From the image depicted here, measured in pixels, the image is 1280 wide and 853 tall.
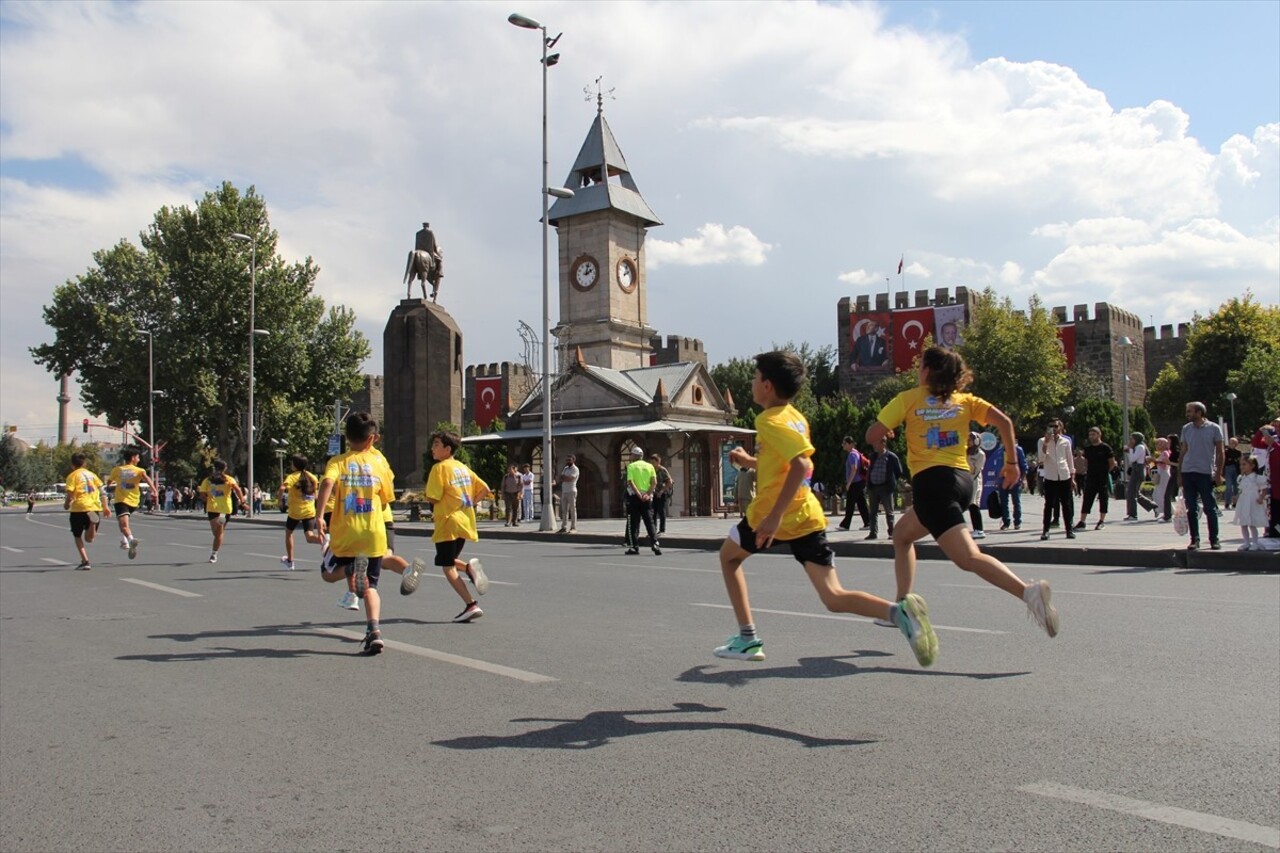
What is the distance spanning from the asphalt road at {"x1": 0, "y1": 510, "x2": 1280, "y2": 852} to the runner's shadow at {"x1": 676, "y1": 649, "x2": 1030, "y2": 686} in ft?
0.11

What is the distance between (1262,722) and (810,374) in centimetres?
7506

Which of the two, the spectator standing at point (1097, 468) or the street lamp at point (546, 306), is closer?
the spectator standing at point (1097, 468)

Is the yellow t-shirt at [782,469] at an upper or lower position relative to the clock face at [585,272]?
lower

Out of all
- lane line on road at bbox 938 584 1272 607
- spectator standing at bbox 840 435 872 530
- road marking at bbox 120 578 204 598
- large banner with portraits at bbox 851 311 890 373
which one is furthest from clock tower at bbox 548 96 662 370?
lane line on road at bbox 938 584 1272 607

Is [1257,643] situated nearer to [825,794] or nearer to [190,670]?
[825,794]

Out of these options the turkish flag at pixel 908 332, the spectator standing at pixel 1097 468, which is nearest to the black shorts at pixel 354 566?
the spectator standing at pixel 1097 468

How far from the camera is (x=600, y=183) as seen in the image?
53156 millimetres

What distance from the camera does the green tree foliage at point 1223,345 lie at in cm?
6009

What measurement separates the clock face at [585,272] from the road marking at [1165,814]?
48.5 m

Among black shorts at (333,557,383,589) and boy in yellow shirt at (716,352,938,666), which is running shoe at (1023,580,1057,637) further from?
black shorts at (333,557,383,589)

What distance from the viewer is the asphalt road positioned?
423cm

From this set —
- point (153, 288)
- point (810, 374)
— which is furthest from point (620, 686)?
point (810, 374)

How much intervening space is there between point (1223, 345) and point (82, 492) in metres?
59.9

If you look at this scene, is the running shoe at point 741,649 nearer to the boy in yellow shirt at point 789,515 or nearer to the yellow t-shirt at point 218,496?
the boy in yellow shirt at point 789,515
